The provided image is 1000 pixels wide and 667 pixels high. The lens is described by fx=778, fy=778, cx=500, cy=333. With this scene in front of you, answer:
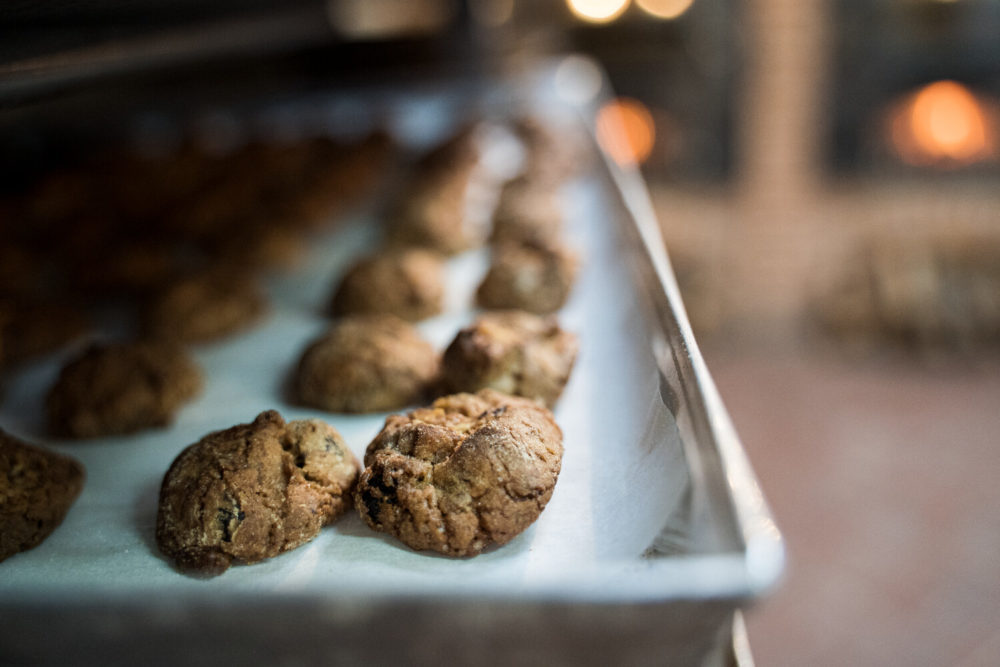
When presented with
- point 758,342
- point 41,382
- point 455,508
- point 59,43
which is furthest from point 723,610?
point 758,342

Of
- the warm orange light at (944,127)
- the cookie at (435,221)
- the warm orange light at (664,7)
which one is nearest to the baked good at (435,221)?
the cookie at (435,221)

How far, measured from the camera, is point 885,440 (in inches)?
131

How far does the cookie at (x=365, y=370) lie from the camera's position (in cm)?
140

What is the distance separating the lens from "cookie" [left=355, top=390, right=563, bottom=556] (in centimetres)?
98

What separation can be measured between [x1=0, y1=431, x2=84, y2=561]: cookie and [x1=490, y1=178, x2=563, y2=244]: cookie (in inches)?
43.7

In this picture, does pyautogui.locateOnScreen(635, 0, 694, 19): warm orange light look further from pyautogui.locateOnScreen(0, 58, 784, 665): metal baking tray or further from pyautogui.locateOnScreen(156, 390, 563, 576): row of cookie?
pyautogui.locateOnScreen(156, 390, 563, 576): row of cookie

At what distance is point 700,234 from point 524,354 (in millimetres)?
3373

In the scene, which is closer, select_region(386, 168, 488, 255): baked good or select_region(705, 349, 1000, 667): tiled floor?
select_region(386, 168, 488, 255): baked good

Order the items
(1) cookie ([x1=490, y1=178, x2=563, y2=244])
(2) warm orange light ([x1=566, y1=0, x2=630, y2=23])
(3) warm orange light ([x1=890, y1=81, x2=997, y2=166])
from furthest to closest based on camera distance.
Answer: (3) warm orange light ([x1=890, y1=81, x2=997, y2=166]), (2) warm orange light ([x1=566, y1=0, x2=630, y2=23]), (1) cookie ([x1=490, y1=178, x2=563, y2=244])

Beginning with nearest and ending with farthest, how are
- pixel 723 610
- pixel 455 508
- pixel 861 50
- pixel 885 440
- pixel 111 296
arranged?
1. pixel 723 610
2. pixel 455 508
3. pixel 111 296
4. pixel 885 440
5. pixel 861 50

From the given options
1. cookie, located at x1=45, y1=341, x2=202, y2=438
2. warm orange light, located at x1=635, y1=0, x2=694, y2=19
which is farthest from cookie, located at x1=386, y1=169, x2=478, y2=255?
warm orange light, located at x1=635, y1=0, x2=694, y2=19

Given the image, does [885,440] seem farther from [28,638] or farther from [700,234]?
[28,638]

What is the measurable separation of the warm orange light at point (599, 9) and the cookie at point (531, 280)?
2.37 m

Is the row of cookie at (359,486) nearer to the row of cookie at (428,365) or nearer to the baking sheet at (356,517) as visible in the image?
the baking sheet at (356,517)
